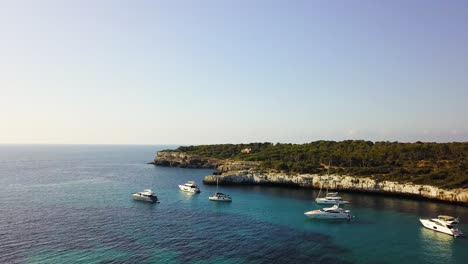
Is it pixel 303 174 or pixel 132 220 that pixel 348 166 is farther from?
pixel 132 220

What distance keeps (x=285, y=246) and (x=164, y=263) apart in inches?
707

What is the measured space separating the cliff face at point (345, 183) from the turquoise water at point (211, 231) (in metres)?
4.56

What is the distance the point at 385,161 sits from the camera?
120 m

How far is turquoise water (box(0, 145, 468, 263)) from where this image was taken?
47281 millimetres

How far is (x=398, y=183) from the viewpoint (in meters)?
95.5

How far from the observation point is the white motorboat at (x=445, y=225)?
5933 cm

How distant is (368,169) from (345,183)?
11.5 metres

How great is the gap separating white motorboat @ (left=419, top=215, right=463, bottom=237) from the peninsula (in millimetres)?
27810

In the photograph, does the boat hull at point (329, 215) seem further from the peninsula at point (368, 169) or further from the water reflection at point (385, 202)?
the peninsula at point (368, 169)

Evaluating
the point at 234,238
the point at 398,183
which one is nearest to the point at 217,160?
the point at 398,183

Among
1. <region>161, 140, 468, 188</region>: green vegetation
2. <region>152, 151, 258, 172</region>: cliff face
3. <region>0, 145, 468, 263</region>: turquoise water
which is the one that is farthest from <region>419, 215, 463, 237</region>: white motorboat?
<region>152, 151, 258, 172</region>: cliff face

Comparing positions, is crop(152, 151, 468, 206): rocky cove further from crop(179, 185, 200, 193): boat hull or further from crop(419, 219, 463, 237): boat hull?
crop(419, 219, 463, 237): boat hull

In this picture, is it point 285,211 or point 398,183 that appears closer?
point 285,211

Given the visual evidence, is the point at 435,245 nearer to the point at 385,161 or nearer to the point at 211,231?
the point at 211,231
